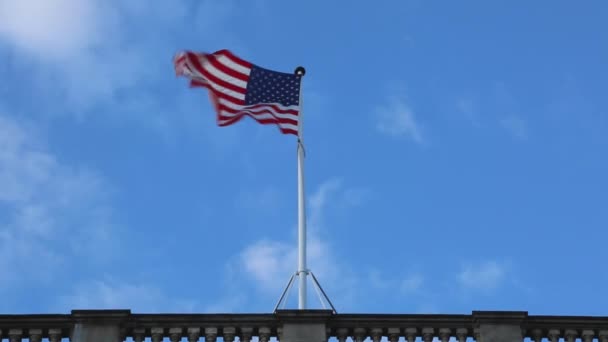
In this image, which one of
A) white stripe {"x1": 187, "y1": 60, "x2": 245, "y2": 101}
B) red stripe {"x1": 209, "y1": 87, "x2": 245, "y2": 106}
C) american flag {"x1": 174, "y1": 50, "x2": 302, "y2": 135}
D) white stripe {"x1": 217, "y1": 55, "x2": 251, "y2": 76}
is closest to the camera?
american flag {"x1": 174, "y1": 50, "x2": 302, "y2": 135}

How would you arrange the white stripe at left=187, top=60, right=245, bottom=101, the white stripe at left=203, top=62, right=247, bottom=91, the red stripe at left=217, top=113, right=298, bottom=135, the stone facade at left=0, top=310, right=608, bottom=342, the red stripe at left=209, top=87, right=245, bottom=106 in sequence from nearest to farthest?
the stone facade at left=0, top=310, right=608, bottom=342
the red stripe at left=217, top=113, right=298, bottom=135
the red stripe at left=209, top=87, right=245, bottom=106
the white stripe at left=187, top=60, right=245, bottom=101
the white stripe at left=203, top=62, right=247, bottom=91

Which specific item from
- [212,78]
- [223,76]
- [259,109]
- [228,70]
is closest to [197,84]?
[212,78]

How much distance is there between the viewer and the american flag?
1030 inches

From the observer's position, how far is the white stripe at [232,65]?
26.8m

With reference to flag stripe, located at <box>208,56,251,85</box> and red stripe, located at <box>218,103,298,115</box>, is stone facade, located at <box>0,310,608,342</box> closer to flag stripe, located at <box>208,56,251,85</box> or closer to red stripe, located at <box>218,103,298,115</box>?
red stripe, located at <box>218,103,298,115</box>

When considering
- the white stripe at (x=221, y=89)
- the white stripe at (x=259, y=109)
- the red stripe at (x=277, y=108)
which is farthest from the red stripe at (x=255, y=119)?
the white stripe at (x=221, y=89)

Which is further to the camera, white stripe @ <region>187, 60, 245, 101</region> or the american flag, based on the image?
white stripe @ <region>187, 60, 245, 101</region>

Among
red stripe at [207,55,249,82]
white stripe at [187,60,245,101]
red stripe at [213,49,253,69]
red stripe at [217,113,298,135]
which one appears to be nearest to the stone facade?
red stripe at [217,113,298,135]

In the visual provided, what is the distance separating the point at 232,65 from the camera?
2680 cm

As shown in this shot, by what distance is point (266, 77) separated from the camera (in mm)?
26812

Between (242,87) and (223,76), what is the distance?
0.51 meters

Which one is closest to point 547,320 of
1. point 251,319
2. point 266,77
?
point 251,319

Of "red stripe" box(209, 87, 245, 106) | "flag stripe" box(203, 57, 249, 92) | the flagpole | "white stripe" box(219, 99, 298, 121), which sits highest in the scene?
"flag stripe" box(203, 57, 249, 92)

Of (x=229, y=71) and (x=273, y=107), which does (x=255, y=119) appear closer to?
(x=273, y=107)
